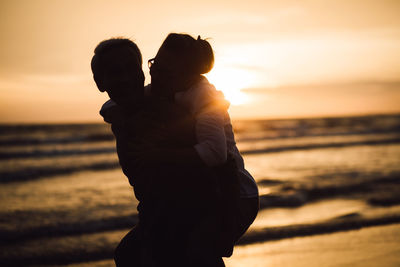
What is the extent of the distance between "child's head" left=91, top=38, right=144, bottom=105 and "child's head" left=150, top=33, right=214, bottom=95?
0.44 ft

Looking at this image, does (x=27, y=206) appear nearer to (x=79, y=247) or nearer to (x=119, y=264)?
(x=79, y=247)

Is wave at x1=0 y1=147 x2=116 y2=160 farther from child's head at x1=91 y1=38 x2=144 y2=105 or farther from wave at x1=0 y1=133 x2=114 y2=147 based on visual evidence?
child's head at x1=91 y1=38 x2=144 y2=105

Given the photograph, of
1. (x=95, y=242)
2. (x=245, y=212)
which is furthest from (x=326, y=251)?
(x=95, y=242)

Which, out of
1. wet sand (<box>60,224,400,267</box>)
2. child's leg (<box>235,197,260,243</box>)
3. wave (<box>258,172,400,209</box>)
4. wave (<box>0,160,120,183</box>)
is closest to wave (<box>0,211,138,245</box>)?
wet sand (<box>60,224,400,267</box>)

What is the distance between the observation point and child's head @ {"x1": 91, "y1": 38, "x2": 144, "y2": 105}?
2.21 m

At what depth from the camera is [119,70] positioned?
2217 millimetres

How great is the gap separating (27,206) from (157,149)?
6360 millimetres

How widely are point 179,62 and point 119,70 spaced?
37cm

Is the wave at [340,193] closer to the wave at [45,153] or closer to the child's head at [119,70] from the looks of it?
the child's head at [119,70]

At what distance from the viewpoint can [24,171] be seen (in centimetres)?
1385

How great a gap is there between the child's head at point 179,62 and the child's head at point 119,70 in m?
0.13

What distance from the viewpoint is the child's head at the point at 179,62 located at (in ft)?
6.93

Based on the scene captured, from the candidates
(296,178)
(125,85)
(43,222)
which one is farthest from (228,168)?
(296,178)

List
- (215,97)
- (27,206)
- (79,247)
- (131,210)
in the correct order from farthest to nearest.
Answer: (27,206), (131,210), (79,247), (215,97)
